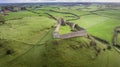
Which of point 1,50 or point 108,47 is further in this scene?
point 108,47

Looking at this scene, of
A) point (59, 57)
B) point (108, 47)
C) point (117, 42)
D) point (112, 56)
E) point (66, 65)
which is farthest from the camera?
point (117, 42)

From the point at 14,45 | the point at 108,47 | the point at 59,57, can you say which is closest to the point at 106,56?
the point at 108,47

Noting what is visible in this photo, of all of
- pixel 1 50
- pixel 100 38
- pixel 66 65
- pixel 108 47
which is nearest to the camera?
pixel 66 65

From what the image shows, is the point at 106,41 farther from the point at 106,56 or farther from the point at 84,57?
the point at 84,57

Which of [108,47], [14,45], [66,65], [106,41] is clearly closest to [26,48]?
[14,45]

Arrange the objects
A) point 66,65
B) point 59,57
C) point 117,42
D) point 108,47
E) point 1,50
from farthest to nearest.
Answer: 1. point 117,42
2. point 108,47
3. point 1,50
4. point 59,57
5. point 66,65

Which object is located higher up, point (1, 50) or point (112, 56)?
point (1, 50)

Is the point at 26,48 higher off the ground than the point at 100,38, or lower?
higher

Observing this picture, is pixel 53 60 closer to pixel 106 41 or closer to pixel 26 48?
pixel 26 48

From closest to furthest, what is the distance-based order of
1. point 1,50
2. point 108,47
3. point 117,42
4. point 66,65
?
point 66,65 < point 1,50 < point 108,47 < point 117,42
